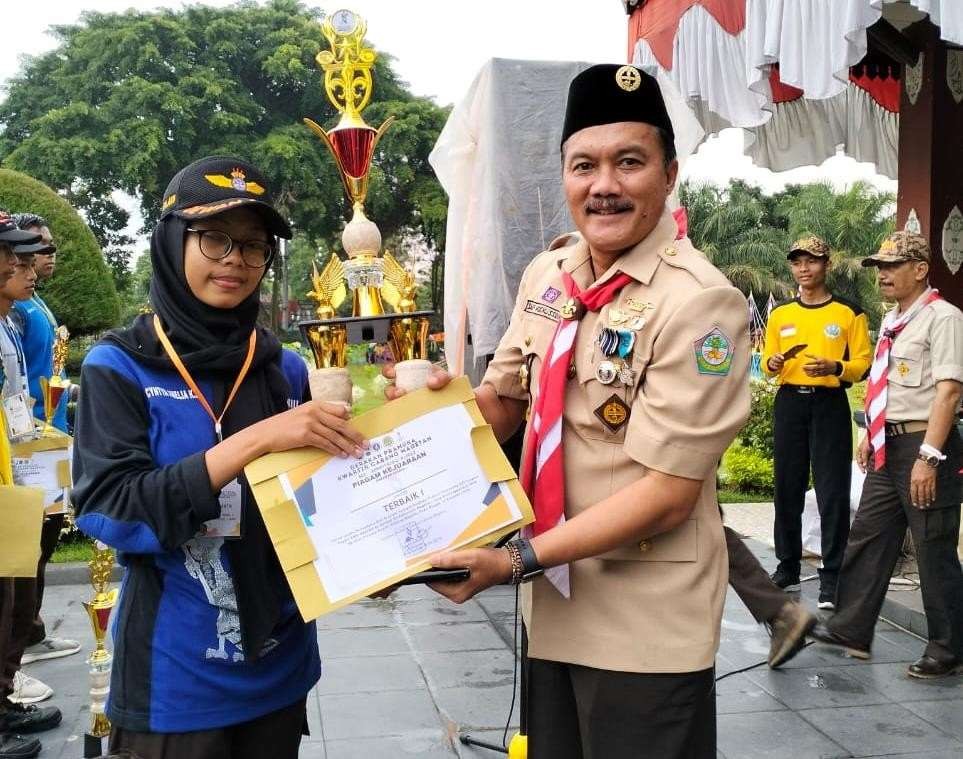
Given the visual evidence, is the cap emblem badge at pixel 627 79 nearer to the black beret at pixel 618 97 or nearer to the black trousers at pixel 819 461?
the black beret at pixel 618 97

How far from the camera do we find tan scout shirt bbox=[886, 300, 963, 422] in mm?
4395

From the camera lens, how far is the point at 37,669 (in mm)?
4773

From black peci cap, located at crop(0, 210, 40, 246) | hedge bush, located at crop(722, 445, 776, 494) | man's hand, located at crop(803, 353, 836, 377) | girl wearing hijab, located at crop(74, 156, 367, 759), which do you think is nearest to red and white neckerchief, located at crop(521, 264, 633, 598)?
girl wearing hijab, located at crop(74, 156, 367, 759)

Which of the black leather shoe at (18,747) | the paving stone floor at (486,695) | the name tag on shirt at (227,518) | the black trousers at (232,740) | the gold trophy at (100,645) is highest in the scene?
the name tag on shirt at (227,518)

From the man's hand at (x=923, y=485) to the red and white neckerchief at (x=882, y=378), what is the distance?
0.88 ft

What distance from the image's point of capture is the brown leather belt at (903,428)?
4562 millimetres

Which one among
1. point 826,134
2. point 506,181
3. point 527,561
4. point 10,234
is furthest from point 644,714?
point 826,134

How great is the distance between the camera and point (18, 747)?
3.68m

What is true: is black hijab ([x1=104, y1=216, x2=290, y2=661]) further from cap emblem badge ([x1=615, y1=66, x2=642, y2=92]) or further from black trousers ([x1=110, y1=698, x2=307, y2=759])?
cap emblem badge ([x1=615, y1=66, x2=642, y2=92])

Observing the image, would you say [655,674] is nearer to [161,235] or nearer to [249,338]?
[249,338]

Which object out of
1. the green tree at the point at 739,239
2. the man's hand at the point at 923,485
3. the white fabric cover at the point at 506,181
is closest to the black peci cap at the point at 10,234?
the white fabric cover at the point at 506,181

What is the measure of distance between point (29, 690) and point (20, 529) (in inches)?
72.1

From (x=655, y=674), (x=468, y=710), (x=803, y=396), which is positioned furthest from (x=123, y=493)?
(x=803, y=396)

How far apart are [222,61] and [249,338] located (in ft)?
105
